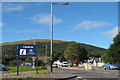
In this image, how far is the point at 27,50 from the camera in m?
22.5

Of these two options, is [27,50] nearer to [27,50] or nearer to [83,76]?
[27,50]

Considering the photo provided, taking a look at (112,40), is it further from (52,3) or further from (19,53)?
(19,53)

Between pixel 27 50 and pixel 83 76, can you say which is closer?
pixel 83 76

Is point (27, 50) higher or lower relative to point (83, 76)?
higher

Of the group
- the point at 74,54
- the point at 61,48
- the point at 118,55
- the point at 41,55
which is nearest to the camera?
the point at 118,55

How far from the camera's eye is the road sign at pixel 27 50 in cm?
2209

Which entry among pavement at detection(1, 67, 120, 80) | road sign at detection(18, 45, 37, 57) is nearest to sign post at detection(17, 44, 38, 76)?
road sign at detection(18, 45, 37, 57)

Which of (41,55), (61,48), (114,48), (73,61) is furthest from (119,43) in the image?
(61,48)

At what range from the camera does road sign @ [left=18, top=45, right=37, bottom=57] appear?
2209cm

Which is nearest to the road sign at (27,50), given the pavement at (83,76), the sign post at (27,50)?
the sign post at (27,50)

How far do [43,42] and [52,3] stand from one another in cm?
14407

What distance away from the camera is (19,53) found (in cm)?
2195

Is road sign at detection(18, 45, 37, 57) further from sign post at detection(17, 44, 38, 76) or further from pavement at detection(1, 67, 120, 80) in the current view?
pavement at detection(1, 67, 120, 80)

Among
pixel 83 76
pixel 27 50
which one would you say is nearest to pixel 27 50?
pixel 27 50
